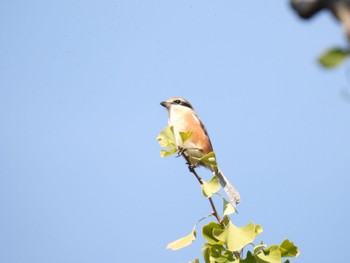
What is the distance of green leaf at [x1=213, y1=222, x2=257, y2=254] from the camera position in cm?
212

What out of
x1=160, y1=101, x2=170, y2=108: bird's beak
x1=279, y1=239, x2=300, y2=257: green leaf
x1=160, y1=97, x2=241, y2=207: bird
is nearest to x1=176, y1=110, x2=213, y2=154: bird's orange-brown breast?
x1=160, y1=97, x2=241, y2=207: bird

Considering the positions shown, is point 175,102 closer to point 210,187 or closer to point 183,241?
point 210,187

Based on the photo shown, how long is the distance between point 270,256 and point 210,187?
0.56 m

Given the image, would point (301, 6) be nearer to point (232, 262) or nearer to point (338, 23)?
point (338, 23)

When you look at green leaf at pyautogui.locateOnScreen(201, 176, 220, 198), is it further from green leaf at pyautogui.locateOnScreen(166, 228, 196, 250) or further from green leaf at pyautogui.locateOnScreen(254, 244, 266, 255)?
Answer: green leaf at pyautogui.locateOnScreen(254, 244, 266, 255)

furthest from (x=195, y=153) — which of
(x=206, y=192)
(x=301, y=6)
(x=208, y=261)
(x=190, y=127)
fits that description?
(x=301, y=6)

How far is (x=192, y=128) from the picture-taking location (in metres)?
5.35

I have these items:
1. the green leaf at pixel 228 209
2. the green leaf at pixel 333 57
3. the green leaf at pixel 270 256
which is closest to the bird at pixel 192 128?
the green leaf at pixel 228 209

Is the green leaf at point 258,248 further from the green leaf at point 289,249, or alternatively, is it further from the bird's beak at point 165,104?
the bird's beak at point 165,104

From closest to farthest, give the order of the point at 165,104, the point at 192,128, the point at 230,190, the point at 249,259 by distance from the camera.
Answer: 1. the point at 249,259
2. the point at 230,190
3. the point at 192,128
4. the point at 165,104

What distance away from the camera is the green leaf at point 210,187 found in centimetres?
246

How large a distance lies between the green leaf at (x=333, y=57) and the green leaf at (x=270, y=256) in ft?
5.33

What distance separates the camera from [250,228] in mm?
2299

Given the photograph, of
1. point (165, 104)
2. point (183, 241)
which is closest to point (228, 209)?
point (183, 241)
